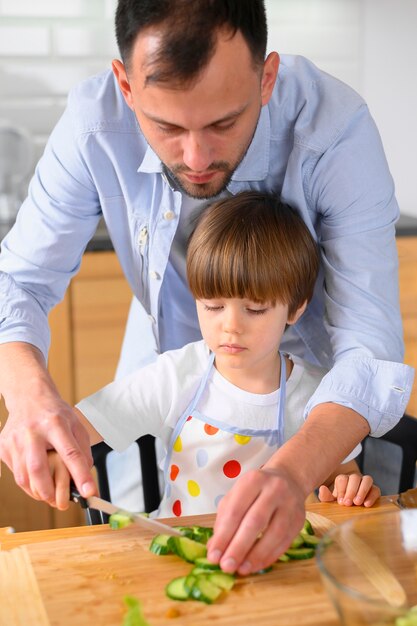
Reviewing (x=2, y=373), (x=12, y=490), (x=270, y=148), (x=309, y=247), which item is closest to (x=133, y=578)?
(x=2, y=373)

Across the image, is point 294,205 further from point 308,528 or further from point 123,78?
point 308,528

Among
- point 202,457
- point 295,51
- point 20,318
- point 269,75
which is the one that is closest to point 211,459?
point 202,457

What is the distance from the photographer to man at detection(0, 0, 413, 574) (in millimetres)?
1223

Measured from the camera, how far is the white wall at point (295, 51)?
3.14m

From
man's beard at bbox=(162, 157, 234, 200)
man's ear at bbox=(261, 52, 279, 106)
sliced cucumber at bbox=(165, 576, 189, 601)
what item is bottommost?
sliced cucumber at bbox=(165, 576, 189, 601)

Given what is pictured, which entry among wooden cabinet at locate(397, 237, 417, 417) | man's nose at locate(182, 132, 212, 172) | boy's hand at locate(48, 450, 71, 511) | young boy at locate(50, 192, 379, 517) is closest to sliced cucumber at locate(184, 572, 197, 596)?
boy's hand at locate(48, 450, 71, 511)

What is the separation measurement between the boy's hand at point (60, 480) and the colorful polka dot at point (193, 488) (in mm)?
→ 323

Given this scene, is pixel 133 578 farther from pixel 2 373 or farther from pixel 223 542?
pixel 2 373

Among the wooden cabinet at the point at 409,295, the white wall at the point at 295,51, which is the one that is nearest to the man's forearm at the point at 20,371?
the wooden cabinet at the point at 409,295

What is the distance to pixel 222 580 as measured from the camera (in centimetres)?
104

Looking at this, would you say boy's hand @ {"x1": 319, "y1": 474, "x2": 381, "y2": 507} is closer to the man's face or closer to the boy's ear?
the boy's ear

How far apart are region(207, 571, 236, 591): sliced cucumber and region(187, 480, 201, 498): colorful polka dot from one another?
1.38 ft

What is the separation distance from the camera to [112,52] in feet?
10.5

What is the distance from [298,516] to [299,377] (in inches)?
18.3
